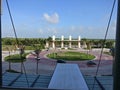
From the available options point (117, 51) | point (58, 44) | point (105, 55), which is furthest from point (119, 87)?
point (58, 44)

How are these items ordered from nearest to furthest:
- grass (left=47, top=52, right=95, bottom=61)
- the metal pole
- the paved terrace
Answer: the metal pole < the paved terrace < grass (left=47, top=52, right=95, bottom=61)

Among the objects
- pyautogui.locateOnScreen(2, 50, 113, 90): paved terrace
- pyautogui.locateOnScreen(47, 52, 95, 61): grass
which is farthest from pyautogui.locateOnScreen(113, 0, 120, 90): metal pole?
pyautogui.locateOnScreen(47, 52, 95, 61): grass

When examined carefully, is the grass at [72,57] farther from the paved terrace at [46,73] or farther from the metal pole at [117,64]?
the metal pole at [117,64]

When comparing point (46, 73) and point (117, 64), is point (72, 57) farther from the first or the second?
point (117, 64)

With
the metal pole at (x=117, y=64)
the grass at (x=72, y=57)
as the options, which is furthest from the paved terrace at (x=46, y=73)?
the grass at (x=72, y=57)

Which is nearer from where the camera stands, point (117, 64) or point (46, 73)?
point (117, 64)

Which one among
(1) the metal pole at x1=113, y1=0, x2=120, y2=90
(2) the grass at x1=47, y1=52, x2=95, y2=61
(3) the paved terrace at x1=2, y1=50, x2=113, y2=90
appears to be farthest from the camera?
(2) the grass at x1=47, y1=52, x2=95, y2=61

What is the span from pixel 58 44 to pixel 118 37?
47.3 meters

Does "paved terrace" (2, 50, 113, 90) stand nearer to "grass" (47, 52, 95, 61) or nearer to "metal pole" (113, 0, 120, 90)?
"metal pole" (113, 0, 120, 90)

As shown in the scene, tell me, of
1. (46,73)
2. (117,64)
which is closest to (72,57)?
(46,73)

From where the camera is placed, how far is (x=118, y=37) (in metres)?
1.79

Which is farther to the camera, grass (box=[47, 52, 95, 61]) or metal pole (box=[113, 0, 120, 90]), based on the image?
grass (box=[47, 52, 95, 61])

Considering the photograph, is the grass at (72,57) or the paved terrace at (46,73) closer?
the paved terrace at (46,73)

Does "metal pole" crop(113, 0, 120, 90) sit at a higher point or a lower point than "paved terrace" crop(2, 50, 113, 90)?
higher
